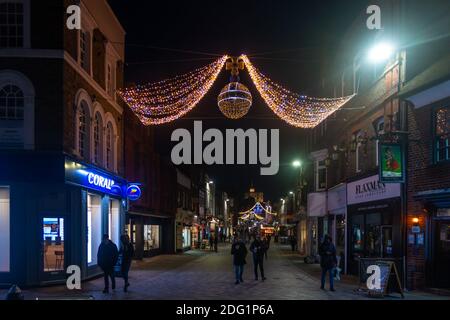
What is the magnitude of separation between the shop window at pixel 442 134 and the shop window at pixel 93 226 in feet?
41.8

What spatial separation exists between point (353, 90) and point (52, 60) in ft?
43.9

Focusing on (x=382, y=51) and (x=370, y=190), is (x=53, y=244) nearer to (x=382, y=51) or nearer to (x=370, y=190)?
(x=370, y=190)

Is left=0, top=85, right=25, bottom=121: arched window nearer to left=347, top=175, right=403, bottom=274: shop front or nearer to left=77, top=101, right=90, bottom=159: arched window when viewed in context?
left=77, top=101, right=90, bottom=159: arched window

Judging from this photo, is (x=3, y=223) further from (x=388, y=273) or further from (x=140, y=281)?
(x=388, y=273)

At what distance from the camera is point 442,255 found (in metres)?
16.4

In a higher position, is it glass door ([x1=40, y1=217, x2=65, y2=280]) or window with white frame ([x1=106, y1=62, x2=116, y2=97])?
window with white frame ([x1=106, y1=62, x2=116, y2=97])

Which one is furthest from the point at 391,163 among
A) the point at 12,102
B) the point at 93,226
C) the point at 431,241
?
the point at 12,102

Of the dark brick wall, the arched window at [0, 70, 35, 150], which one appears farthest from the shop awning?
the arched window at [0, 70, 35, 150]

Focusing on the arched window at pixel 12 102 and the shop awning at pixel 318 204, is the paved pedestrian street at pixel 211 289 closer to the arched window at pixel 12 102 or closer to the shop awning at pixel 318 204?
the arched window at pixel 12 102

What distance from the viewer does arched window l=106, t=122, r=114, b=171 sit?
2481 centimetres

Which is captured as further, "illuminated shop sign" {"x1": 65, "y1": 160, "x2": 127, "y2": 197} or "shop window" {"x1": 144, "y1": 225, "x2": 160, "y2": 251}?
"shop window" {"x1": 144, "y1": 225, "x2": 160, "y2": 251}

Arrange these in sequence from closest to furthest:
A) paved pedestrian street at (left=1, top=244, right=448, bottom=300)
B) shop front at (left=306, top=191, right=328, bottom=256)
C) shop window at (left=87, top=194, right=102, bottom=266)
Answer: paved pedestrian street at (left=1, top=244, right=448, bottom=300), shop window at (left=87, top=194, right=102, bottom=266), shop front at (left=306, top=191, right=328, bottom=256)

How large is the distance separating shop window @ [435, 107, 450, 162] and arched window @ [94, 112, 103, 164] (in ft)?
43.4

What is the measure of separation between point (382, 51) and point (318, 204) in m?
14.4
